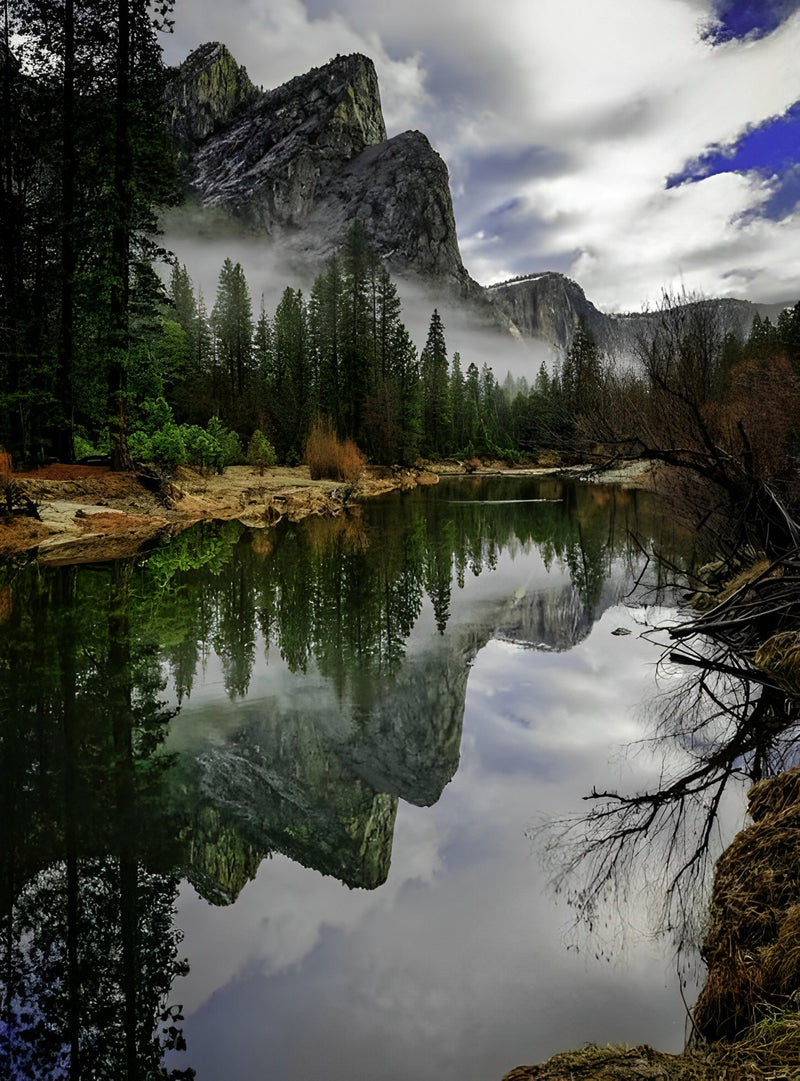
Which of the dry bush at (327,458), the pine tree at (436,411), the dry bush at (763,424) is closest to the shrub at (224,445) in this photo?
the dry bush at (327,458)

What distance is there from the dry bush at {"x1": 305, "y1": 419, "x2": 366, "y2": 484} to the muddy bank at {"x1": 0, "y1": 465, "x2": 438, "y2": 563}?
505 centimetres

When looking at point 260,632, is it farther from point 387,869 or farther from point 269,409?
point 269,409

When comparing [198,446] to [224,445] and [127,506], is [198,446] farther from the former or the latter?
[127,506]

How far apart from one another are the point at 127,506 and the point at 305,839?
15.0m

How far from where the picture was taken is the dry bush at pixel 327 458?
32625 mm

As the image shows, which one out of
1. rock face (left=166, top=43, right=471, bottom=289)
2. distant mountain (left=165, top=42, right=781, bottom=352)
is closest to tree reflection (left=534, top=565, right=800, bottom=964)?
rock face (left=166, top=43, right=471, bottom=289)

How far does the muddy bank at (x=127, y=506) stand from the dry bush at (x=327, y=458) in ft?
16.6

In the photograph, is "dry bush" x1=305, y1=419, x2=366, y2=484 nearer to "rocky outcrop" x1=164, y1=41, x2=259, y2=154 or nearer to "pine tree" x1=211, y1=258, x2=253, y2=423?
"pine tree" x1=211, y1=258, x2=253, y2=423

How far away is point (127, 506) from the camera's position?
16.9 meters

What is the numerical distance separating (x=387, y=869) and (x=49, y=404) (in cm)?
1841

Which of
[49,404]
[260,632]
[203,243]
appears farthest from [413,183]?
[260,632]

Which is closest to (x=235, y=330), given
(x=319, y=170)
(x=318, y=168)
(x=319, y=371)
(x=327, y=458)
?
(x=319, y=371)

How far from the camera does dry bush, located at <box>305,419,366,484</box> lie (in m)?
32.6

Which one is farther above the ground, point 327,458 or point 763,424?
point 327,458
